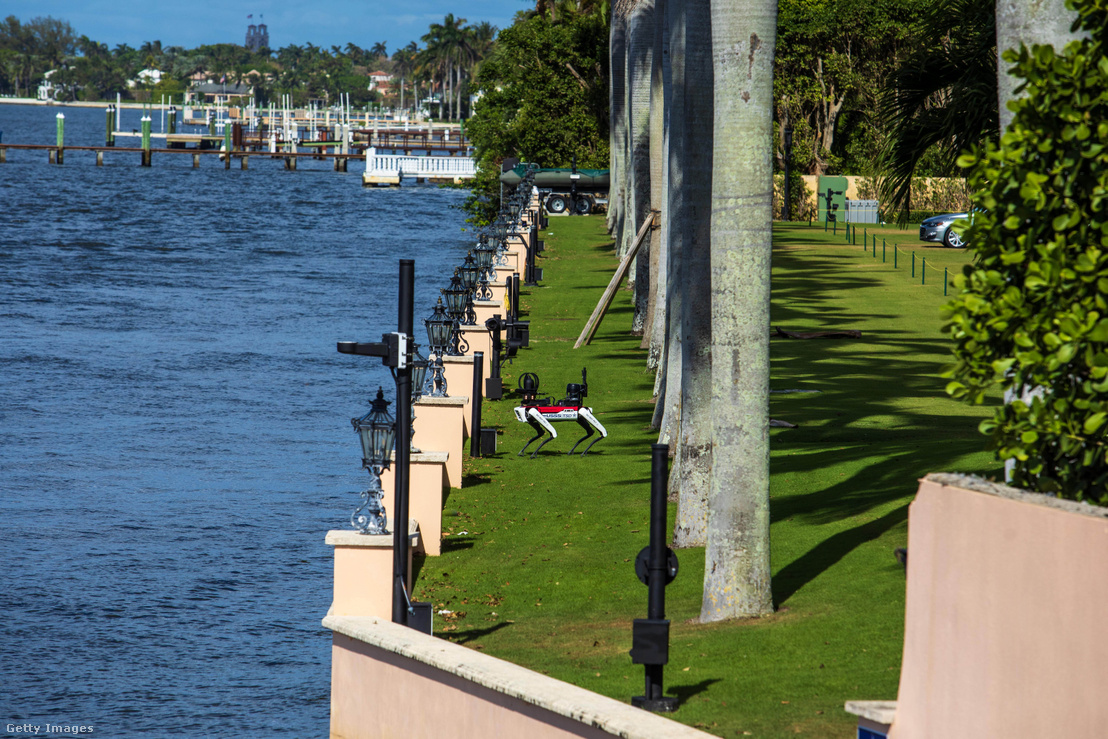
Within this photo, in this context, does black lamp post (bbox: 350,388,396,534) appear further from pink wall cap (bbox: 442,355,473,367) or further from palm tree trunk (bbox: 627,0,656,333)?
palm tree trunk (bbox: 627,0,656,333)

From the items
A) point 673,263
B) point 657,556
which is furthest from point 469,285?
point 657,556

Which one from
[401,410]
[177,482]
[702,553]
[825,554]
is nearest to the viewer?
[401,410]

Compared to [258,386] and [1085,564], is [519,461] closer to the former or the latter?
[258,386]

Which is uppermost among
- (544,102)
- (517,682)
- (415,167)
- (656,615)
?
(415,167)

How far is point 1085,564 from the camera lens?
16.8 feet

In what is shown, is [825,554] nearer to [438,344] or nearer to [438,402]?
[438,402]

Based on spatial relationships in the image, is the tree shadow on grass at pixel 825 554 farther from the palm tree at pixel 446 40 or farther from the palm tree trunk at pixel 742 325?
the palm tree at pixel 446 40

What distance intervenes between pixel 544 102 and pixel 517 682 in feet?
184

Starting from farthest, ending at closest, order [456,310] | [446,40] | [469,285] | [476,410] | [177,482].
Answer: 1. [446,40]
2. [469,285]
3. [456,310]
4. [177,482]
5. [476,410]

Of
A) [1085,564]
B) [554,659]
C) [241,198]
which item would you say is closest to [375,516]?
[554,659]

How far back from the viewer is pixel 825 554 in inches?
448

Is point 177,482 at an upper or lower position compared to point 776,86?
lower

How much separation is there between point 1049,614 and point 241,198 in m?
100.0

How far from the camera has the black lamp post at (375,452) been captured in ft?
32.9
